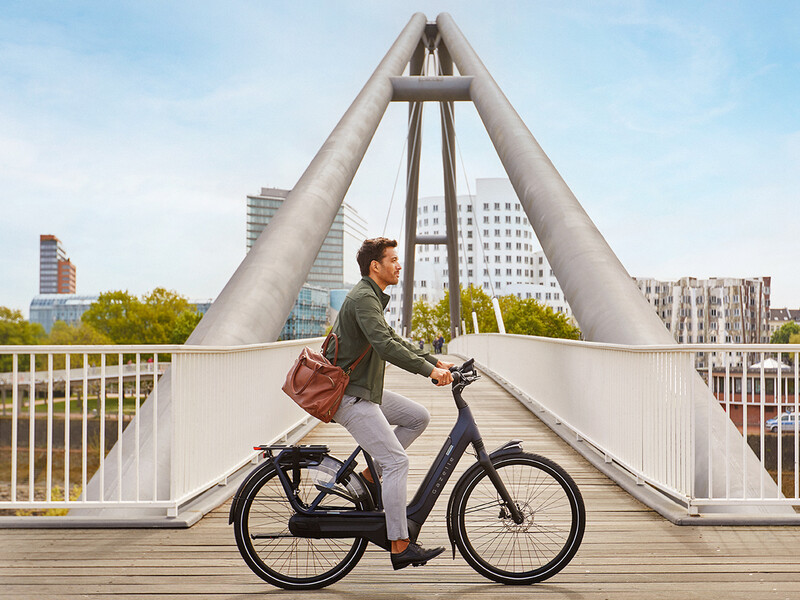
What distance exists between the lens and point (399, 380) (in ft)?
59.3

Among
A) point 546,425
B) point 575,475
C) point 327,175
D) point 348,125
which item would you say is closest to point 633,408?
point 575,475

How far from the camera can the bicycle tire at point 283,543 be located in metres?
3.65

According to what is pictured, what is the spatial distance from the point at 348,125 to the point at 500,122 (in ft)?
10.2

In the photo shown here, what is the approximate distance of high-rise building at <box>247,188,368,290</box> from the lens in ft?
495

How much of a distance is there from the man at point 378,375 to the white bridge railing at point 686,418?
198 cm

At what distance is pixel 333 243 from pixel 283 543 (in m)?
153

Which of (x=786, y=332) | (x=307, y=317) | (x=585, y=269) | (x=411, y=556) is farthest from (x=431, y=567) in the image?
(x=786, y=332)

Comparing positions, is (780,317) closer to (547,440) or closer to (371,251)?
(547,440)

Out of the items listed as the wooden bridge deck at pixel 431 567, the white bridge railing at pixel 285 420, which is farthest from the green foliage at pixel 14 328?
the wooden bridge deck at pixel 431 567

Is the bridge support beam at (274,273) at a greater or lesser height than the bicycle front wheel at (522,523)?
greater

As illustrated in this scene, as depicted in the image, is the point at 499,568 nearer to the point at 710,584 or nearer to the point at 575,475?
the point at 710,584

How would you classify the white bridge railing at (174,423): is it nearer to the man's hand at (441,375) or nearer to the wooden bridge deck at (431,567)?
the wooden bridge deck at (431,567)

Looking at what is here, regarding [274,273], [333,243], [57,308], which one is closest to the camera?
[274,273]

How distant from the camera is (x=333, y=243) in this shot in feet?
511
